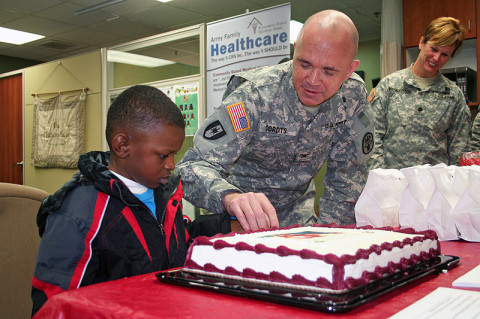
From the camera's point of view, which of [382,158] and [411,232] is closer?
[411,232]

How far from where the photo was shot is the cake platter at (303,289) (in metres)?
0.44

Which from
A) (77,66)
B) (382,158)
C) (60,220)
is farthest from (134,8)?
(60,220)

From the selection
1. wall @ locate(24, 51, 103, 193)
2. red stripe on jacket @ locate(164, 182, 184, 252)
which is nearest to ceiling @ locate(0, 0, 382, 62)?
wall @ locate(24, 51, 103, 193)

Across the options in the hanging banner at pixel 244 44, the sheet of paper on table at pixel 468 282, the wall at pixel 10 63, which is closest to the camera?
the sheet of paper on table at pixel 468 282

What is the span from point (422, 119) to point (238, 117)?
5.05ft

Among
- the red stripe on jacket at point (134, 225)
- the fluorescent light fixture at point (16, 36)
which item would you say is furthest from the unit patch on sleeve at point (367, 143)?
the fluorescent light fixture at point (16, 36)

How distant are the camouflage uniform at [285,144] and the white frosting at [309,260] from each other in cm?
71

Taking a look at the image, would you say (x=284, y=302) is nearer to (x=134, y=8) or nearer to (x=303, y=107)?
(x=303, y=107)

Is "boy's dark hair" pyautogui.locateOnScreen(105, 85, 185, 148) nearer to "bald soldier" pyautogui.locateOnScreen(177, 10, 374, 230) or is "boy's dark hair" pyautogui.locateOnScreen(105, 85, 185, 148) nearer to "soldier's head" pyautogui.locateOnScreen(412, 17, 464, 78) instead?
"bald soldier" pyautogui.locateOnScreen(177, 10, 374, 230)

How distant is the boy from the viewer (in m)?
0.87

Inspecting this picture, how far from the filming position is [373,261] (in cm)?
53

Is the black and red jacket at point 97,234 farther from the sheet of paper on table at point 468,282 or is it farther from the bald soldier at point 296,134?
the sheet of paper on table at point 468,282

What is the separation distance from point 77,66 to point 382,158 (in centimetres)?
347

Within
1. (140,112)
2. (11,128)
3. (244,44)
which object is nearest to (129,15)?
(11,128)
